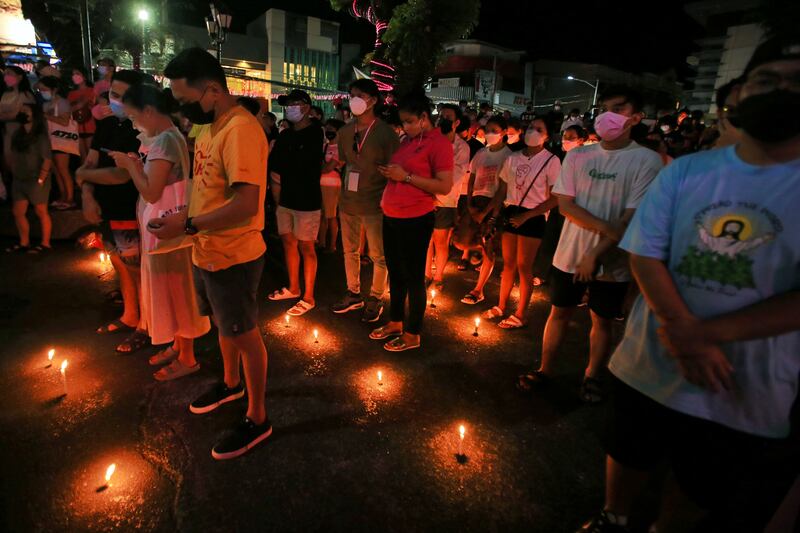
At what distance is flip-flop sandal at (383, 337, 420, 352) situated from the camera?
14.6 feet

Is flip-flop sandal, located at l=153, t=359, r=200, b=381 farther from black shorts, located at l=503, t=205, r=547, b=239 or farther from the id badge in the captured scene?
black shorts, located at l=503, t=205, r=547, b=239

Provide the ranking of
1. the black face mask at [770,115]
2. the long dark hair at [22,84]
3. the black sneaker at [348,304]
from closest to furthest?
the black face mask at [770,115] → the black sneaker at [348,304] → the long dark hair at [22,84]

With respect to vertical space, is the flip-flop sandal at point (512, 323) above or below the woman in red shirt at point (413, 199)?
below

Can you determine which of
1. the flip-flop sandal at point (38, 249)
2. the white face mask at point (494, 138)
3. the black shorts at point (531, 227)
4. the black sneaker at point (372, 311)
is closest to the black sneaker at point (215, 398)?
the black sneaker at point (372, 311)

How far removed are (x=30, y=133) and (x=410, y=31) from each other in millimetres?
6839

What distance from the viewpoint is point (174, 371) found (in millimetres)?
3783

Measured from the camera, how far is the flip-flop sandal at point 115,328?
4469mm

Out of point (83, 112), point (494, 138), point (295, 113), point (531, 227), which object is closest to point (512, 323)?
point (531, 227)

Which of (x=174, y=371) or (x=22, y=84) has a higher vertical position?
(x=22, y=84)

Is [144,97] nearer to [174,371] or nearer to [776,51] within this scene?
[174,371]

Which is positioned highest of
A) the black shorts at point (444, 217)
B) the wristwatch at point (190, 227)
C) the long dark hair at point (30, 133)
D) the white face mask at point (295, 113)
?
the white face mask at point (295, 113)

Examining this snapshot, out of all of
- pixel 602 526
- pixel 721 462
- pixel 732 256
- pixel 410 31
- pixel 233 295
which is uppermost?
pixel 410 31

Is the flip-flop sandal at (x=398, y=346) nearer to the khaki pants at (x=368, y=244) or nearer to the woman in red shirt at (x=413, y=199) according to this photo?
the woman in red shirt at (x=413, y=199)

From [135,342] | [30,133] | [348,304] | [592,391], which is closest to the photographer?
[592,391]
